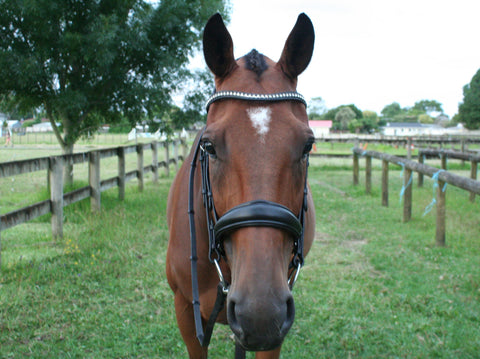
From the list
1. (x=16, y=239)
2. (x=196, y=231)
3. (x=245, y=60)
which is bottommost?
(x=16, y=239)

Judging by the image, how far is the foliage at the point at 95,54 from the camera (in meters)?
5.99

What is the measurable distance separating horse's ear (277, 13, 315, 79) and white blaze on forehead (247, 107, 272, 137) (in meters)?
0.37

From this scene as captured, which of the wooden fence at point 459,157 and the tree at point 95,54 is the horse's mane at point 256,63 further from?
the wooden fence at point 459,157

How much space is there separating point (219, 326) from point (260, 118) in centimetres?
257

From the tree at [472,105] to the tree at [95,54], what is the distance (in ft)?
169

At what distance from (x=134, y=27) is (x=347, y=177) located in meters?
8.92

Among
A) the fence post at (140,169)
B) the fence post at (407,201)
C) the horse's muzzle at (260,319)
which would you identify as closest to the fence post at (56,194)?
the fence post at (140,169)

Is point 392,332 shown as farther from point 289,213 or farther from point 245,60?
point 245,60

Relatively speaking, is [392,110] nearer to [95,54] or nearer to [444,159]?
[444,159]

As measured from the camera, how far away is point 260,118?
156 cm

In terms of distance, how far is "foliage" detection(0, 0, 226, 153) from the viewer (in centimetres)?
599

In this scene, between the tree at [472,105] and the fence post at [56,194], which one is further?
the tree at [472,105]


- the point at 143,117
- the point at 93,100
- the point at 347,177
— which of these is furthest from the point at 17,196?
the point at 347,177

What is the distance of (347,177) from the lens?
1316 cm
